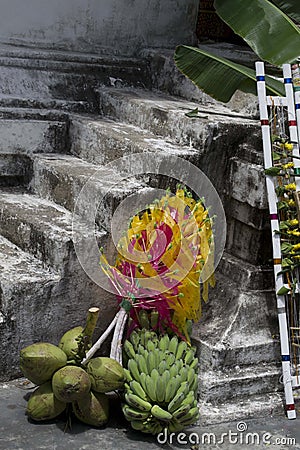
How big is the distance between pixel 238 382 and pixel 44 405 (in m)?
1.01

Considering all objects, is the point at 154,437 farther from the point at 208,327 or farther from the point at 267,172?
the point at 267,172

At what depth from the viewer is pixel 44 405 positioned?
145 inches

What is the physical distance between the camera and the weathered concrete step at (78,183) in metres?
4.20

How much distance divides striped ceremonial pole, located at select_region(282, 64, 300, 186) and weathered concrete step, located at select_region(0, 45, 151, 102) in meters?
1.55

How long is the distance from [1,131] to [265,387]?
2077 millimetres

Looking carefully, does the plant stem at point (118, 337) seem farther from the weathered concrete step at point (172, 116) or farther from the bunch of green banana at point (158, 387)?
the weathered concrete step at point (172, 116)

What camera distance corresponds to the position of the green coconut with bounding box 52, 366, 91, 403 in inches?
140

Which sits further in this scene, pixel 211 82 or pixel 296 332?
pixel 211 82

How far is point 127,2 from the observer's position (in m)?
5.63

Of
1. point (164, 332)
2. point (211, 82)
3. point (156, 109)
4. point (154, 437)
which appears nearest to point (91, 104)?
point (156, 109)

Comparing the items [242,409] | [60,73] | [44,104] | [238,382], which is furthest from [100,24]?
[242,409]

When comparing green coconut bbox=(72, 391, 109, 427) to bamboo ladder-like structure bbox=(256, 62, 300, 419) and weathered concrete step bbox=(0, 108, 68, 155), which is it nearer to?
bamboo ladder-like structure bbox=(256, 62, 300, 419)

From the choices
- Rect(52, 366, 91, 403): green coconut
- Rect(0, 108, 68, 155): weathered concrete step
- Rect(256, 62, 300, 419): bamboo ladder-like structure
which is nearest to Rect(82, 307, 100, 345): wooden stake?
Rect(52, 366, 91, 403): green coconut

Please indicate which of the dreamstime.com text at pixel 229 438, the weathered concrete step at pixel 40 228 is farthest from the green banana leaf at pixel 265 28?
the dreamstime.com text at pixel 229 438
